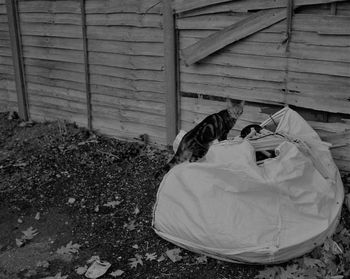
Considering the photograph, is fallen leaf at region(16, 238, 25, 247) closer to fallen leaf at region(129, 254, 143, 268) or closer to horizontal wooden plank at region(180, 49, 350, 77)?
fallen leaf at region(129, 254, 143, 268)

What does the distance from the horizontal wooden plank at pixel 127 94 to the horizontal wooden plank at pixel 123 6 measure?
1101mm

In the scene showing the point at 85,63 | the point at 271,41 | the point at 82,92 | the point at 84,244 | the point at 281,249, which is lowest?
the point at 84,244

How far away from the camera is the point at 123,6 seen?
6.62 metres

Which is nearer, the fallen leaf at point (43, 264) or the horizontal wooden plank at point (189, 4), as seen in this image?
the fallen leaf at point (43, 264)

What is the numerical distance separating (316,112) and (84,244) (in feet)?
9.56

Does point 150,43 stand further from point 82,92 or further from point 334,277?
point 334,277

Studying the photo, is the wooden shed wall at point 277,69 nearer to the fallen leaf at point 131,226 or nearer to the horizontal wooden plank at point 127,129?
the horizontal wooden plank at point 127,129

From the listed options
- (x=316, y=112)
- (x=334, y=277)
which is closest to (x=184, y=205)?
(x=334, y=277)

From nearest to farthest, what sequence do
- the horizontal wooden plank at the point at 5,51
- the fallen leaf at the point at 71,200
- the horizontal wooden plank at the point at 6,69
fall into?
the fallen leaf at the point at 71,200
the horizontal wooden plank at the point at 5,51
the horizontal wooden plank at the point at 6,69

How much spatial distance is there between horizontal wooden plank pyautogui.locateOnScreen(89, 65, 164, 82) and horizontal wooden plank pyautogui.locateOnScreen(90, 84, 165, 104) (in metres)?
0.21

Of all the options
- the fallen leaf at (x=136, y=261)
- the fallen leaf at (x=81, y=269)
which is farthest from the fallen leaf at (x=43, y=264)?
the fallen leaf at (x=136, y=261)

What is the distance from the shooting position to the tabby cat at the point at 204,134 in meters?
5.60

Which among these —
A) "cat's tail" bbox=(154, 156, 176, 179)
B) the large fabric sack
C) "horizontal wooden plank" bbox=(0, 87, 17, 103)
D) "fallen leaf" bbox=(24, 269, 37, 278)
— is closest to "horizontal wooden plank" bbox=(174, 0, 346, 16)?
the large fabric sack

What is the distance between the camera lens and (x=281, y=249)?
4.11 m
